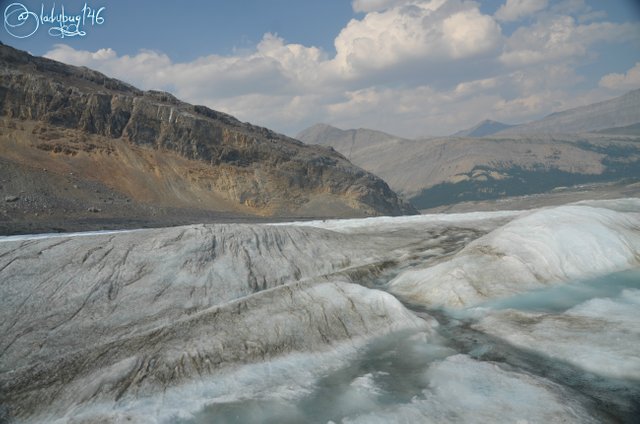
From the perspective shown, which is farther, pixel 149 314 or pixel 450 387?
pixel 149 314

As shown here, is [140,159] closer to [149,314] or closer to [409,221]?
[409,221]

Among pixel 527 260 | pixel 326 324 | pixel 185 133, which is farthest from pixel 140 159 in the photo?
pixel 527 260

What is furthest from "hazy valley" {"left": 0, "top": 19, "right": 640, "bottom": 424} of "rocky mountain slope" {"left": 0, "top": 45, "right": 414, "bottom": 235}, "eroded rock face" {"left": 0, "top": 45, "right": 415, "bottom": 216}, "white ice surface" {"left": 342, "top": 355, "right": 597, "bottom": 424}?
"eroded rock face" {"left": 0, "top": 45, "right": 415, "bottom": 216}

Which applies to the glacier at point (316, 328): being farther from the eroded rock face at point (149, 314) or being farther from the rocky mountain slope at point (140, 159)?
the rocky mountain slope at point (140, 159)

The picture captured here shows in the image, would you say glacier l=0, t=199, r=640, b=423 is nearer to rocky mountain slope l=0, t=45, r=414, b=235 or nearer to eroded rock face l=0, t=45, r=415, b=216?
rocky mountain slope l=0, t=45, r=414, b=235

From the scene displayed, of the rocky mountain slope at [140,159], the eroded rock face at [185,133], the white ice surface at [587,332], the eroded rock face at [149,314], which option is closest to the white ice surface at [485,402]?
the white ice surface at [587,332]

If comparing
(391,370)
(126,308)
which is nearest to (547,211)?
(391,370)

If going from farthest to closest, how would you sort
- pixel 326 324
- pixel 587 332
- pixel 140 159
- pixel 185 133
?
pixel 185 133 < pixel 140 159 < pixel 326 324 < pixel 587 332
